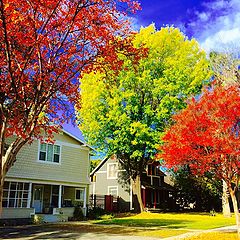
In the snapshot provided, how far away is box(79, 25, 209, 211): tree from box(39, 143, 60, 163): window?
4987 millimetres

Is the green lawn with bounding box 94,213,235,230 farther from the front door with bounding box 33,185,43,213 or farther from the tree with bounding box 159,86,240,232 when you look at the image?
the tree with bounding box 159,86,240,232

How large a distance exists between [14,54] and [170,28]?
2223 centimetres

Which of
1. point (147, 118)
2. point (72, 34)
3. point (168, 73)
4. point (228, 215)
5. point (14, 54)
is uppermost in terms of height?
point (168, 73)

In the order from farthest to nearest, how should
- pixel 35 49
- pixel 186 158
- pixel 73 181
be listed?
pixel 73 181, pixel 186 158, pixel 35 49

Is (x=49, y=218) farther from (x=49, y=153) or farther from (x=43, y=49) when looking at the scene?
(x=43, y=49)

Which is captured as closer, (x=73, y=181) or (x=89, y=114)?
(x=73, y=181)

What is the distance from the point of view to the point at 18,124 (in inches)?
432

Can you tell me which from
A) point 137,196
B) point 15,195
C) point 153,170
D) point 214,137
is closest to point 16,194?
point 15,195

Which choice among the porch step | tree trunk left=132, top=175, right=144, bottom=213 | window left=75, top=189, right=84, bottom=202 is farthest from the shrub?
tree trunk left=132, top=175, right=144, bottom=213

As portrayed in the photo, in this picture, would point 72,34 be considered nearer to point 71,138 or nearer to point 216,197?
point 71,138

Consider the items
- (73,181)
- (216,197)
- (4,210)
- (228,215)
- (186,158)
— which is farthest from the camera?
(216,197)

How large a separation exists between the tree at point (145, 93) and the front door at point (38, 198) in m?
6.73

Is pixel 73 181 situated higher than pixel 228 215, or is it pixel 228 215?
pixel 73 181

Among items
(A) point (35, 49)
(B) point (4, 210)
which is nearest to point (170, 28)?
(B) point (4, 210)
